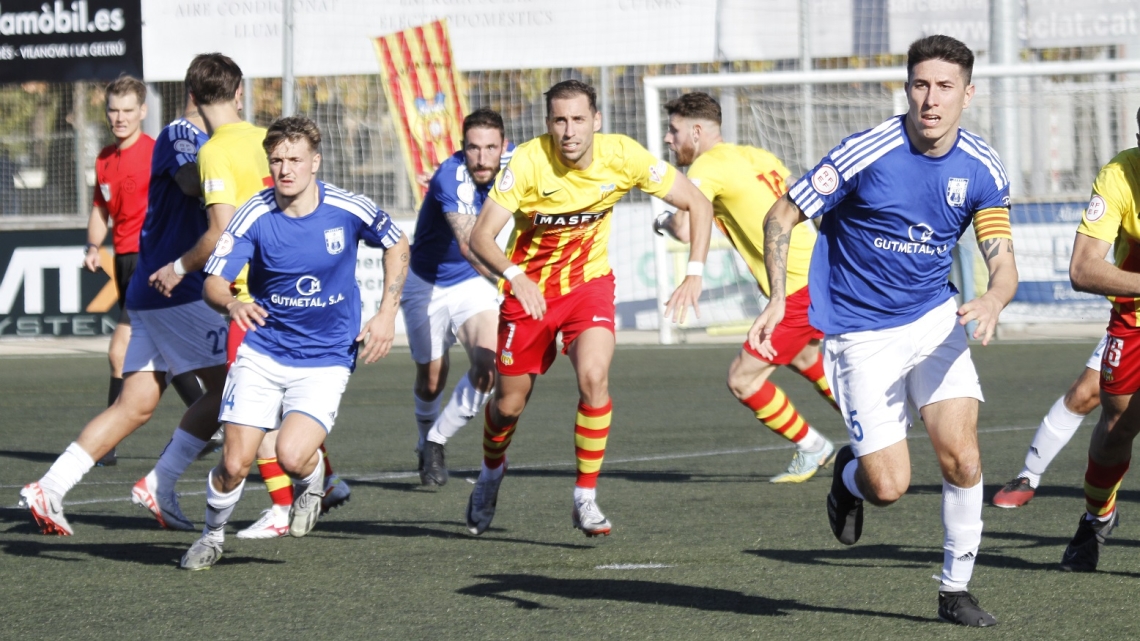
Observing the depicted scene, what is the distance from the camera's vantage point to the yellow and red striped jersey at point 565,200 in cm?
644

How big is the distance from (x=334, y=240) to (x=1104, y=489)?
3.10m

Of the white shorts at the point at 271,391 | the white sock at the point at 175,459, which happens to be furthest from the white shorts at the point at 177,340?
the white shorts at the point at 271,391

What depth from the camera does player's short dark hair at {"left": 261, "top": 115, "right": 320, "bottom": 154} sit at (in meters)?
5.93

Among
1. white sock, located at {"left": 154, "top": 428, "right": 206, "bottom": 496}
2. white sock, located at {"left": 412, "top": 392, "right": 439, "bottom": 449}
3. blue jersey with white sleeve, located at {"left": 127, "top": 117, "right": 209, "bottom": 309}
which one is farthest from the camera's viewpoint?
white sock, located at {"left": 412, "top": 392, "right": 439, "bottom": 449}

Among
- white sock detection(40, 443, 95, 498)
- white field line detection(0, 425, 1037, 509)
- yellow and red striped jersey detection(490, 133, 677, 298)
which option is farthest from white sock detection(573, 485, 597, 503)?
white field line detection(0, 425, 1037, 509)

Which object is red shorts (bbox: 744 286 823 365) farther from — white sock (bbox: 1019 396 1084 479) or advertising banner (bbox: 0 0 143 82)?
advertising banner (bbox: 0 0 143 82)

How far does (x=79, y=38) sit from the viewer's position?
1758 centimetres

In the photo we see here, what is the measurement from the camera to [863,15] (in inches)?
650

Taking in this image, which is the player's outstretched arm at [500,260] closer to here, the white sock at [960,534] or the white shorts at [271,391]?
the white shorts at [271,391]

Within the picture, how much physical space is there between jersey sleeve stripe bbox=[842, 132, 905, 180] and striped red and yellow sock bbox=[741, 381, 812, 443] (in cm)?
317

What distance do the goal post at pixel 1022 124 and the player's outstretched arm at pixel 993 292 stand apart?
10.4 meters

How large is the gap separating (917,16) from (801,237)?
8.75 metres

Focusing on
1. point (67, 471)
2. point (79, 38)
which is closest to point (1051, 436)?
point (67, 471)

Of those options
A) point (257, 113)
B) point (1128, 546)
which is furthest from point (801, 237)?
point (257, 113)
